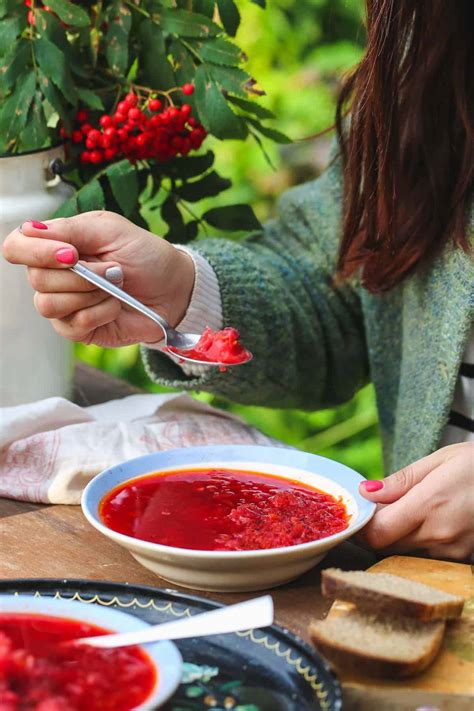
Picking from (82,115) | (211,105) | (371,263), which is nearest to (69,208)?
(82,115)

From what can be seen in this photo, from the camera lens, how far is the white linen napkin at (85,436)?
1.22 metres

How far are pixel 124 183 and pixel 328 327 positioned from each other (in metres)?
0.50

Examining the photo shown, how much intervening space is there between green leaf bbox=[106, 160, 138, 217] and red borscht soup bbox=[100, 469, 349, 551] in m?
0.44

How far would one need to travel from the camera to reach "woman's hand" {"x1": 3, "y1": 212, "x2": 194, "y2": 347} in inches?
47.3

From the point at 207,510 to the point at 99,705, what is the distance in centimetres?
37

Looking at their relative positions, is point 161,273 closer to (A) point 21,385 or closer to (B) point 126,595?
(A) point 21,385

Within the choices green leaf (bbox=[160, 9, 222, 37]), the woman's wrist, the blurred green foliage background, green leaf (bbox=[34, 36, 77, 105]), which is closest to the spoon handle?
the woman's wrist

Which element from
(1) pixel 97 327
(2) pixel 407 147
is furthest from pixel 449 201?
(1) pixel 97 327

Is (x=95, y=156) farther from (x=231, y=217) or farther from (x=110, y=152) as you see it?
(x=231, y=217)

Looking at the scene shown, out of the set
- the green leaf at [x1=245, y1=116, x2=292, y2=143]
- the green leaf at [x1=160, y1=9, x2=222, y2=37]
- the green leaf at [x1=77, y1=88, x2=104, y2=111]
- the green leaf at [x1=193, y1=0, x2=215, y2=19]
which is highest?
the green leaf at [x1=193, y1=0, x2=215, y2=19]

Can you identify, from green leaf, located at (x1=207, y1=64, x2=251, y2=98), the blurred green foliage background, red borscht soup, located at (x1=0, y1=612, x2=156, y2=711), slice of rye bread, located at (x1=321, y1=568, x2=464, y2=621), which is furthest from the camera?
the blurred green foliage background

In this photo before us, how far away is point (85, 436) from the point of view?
1320 mm

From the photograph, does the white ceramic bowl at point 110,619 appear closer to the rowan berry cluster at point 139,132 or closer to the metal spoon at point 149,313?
the metal spoon at point 149,313

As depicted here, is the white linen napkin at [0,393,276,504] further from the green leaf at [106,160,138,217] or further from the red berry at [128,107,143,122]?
the red berry at [128,107,143,122]
